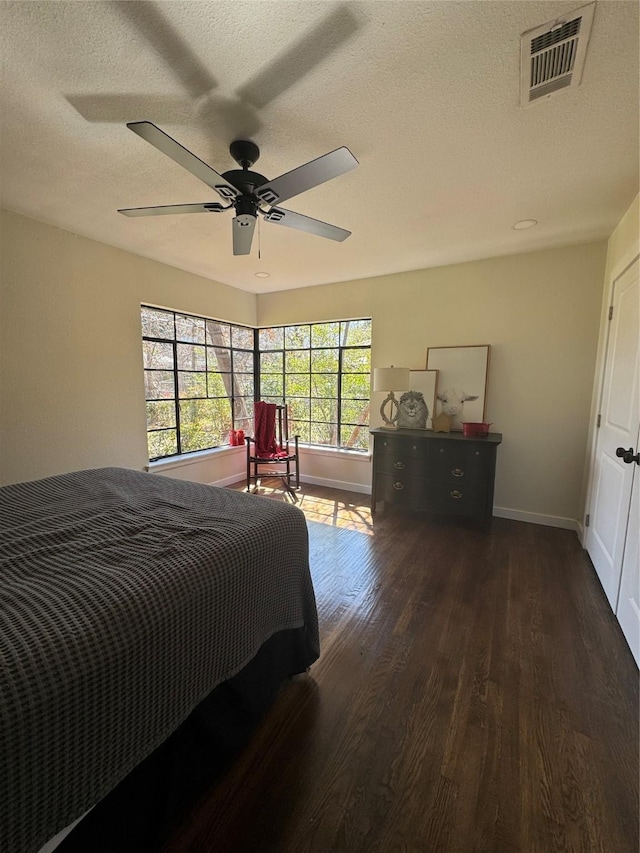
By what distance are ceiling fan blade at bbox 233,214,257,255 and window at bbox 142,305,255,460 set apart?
1.94 m

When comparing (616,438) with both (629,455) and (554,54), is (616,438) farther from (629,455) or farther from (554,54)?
(554,54)

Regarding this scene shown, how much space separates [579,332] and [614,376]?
788 millimetres

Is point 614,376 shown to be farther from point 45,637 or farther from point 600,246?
point 45,637

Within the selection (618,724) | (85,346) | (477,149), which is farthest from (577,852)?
(85,346)

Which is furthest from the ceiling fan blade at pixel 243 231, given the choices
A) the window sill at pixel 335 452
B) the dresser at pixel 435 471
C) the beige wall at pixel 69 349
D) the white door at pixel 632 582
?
the window sill at pixel 335 452

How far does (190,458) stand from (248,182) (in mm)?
2972

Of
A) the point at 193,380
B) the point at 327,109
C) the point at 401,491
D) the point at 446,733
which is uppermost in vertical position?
the point at 327,109

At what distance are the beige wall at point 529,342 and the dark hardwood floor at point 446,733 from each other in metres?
1.08

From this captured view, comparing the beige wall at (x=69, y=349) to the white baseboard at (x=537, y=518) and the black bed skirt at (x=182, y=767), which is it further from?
the white baseboard at (x=537, y=518)

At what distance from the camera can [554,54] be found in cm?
124

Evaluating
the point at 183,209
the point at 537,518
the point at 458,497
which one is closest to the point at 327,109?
the point at 183,209

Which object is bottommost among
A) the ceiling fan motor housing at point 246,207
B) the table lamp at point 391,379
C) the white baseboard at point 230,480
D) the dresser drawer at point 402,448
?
the white baseboard at point 230,480

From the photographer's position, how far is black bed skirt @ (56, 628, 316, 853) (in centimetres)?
92

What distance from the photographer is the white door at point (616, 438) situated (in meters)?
2.01
